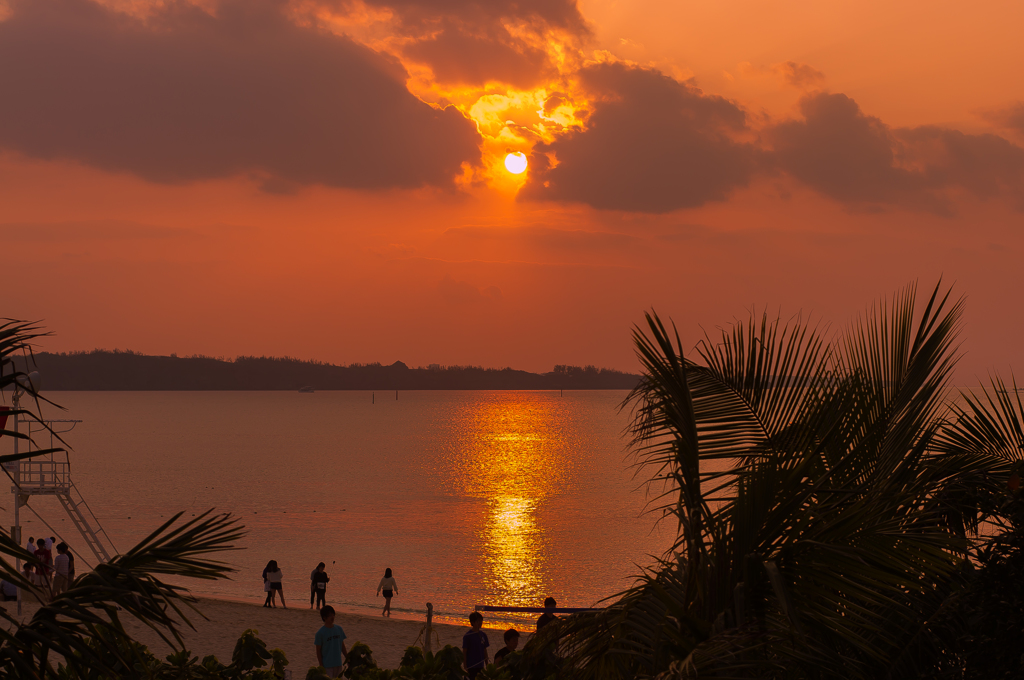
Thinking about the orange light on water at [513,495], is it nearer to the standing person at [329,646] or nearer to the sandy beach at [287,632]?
the sandy beach at [287,632]

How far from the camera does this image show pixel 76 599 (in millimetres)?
3754

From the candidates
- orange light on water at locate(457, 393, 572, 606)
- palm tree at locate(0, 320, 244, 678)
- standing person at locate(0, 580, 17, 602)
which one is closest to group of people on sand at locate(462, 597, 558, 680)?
palm tree at locate(0, 320, 244, 678)

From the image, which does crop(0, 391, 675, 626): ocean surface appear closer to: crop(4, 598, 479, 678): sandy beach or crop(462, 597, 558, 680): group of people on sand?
crop(462, 597, 558, 680): group of people on sand

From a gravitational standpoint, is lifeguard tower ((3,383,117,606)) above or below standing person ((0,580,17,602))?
above

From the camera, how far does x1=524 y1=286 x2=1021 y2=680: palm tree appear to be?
152 inches

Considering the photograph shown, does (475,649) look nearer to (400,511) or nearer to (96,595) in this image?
(96,595)

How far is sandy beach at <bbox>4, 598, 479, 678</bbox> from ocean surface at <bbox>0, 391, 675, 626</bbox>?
504 cm

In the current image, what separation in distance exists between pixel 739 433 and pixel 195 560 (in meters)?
3.22

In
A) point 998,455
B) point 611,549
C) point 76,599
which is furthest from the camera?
point 611,549

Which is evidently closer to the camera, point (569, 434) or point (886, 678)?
point (886, 678)

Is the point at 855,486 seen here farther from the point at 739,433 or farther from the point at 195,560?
the point at 195,560

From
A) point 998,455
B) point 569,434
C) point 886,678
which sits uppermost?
point 998,455

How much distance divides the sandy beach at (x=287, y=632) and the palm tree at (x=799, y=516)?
12.8 metres

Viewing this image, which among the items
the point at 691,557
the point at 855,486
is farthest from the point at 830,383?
the point at 691,557
